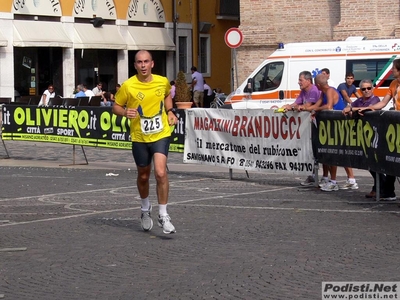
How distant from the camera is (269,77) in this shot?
2966 cm

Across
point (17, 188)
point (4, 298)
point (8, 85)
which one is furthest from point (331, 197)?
point (8, 85)

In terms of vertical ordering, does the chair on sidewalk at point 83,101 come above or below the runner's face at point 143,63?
below

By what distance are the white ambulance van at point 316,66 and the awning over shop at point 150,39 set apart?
752 inches

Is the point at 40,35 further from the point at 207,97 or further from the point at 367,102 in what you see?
the point at 367,102

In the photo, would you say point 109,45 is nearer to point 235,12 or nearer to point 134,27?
point 134,27

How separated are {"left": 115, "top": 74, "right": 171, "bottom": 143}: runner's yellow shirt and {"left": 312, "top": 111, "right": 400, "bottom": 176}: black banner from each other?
348 cm

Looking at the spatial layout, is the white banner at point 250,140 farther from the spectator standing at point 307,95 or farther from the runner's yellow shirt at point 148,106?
the runner's yellow shirt at point 148,106

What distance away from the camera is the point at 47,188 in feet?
55.3

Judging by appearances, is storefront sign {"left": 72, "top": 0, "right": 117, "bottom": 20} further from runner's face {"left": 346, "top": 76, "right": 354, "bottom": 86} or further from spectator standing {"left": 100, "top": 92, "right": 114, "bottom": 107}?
runner's face {"left": 346, "top": 76, "right": 354, "bottom": 86}

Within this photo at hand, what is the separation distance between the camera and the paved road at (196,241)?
8547 mm

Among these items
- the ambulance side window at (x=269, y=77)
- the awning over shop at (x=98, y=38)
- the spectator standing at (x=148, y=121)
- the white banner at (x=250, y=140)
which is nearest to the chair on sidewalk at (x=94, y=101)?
the ambulance side window at (x=269, y=77)

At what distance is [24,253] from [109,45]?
122 ft

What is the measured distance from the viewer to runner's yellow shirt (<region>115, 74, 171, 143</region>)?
11422 millimetres

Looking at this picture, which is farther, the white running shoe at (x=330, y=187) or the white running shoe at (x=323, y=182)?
the white running shoe at (x=323, y=182)
